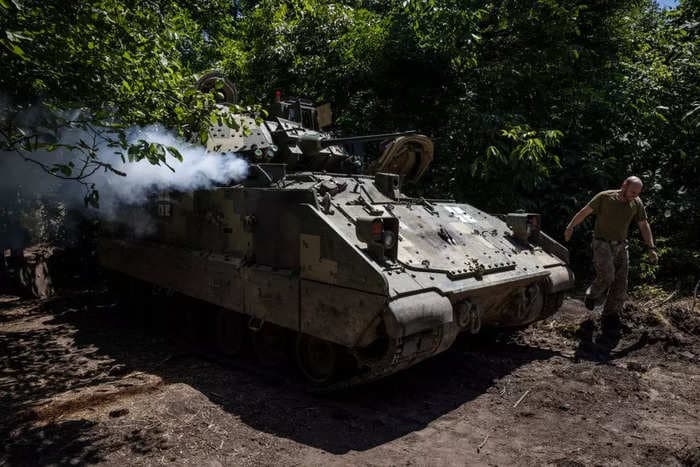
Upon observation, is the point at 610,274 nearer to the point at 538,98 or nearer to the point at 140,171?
the point at 538,98

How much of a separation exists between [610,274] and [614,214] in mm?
727

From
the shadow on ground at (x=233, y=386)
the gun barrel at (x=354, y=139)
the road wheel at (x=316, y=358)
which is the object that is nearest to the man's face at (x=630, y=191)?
the shadow on ground at (x=233, y=386)

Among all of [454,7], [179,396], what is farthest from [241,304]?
[454,7]

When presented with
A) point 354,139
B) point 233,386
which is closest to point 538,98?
point 354,139

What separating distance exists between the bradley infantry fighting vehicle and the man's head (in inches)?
39.9

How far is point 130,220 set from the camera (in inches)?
328

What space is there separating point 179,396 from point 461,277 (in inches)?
110

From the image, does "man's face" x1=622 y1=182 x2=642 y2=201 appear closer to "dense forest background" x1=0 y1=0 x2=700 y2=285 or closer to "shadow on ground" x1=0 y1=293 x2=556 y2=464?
"shadow on ground" x1=0 y1=293 x2=556 y2=464

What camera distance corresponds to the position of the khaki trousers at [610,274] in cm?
676

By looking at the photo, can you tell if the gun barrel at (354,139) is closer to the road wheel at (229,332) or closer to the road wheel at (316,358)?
the road wheel at (229,332)

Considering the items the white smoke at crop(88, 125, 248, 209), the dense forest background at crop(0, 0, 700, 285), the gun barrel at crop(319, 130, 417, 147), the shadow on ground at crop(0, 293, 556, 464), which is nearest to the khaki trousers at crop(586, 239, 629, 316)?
the shadow on ground at crop(0, 293, 556, 464)

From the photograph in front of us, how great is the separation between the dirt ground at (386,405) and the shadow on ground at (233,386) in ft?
0.06

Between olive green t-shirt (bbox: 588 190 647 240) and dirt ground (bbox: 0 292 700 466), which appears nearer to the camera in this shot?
dirt ground (bbox: 0 292 700 466)

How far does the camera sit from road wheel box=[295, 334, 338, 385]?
523 centimetres
